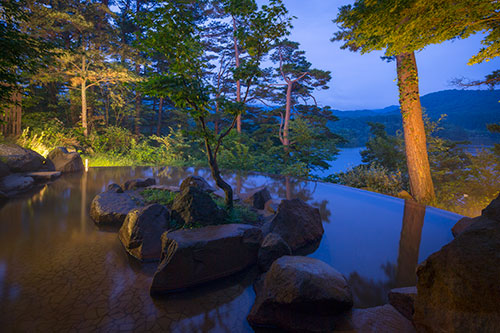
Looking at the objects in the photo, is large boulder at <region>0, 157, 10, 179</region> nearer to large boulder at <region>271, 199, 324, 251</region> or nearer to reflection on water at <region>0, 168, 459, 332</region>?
reflection on water at <region>0, 168, 459, 332</region>

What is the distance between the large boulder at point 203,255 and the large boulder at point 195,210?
0.63 feet

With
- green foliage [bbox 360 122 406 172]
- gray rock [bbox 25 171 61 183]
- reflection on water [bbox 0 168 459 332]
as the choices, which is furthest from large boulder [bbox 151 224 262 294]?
green foliage [bbox 360 122 406 172]

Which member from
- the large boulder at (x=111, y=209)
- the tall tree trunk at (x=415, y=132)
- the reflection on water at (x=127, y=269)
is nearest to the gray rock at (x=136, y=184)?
the reflection on water at (x=127, y=269)

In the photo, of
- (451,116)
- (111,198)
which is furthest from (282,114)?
(451,116)

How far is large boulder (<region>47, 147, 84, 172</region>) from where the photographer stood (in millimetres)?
7901

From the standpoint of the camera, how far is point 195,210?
2.97 meters

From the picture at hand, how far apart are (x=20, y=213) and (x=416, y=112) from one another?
9.18 m

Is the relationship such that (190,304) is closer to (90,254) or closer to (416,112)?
(90,254)

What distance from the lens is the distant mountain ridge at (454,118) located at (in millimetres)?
12633

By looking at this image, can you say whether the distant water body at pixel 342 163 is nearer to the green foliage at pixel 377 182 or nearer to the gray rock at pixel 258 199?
the green foliage at pixel 377 182

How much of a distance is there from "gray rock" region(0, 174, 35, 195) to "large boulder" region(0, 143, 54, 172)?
1.43 feet

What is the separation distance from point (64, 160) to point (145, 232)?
7.46m

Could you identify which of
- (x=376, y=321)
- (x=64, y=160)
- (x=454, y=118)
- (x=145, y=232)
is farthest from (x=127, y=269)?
(x=454, y=118)

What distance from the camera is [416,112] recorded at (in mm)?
6027
